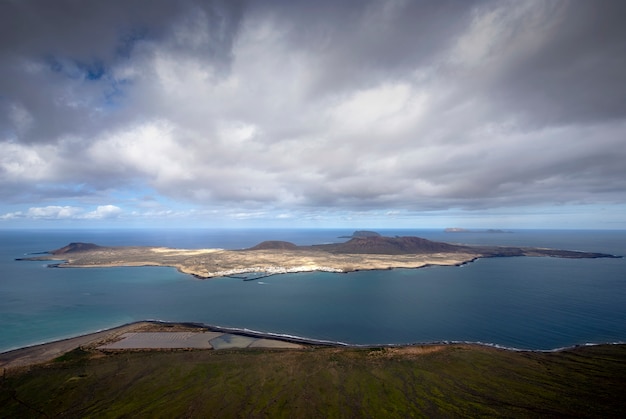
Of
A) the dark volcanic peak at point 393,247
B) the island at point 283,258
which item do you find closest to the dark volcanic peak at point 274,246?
the island at point 283,258

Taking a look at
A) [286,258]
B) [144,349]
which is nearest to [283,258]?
[286,258]

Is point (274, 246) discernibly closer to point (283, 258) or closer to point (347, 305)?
point (283, 258)

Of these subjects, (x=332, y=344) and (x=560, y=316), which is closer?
(x=332, y=344)

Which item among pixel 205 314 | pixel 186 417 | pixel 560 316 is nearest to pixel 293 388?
pixel 186 417

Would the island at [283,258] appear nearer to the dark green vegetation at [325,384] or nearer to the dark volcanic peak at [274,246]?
the dark volcanic peak at [274,246]

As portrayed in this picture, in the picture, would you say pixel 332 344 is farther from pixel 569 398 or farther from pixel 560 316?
pixel 560 316

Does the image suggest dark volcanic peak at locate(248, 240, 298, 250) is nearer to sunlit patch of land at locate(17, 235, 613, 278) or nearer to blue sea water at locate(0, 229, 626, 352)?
sunlit patch of land at locate(17, 235, 613, 278)
